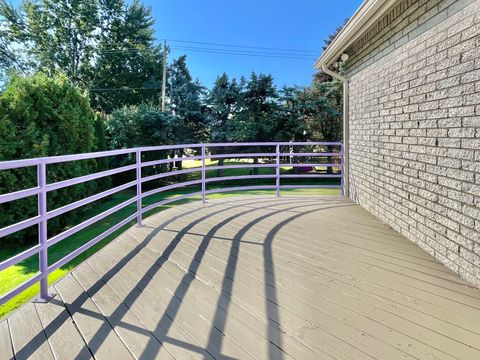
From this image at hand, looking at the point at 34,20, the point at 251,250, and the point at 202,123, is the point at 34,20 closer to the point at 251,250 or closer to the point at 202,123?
the point at 202,123

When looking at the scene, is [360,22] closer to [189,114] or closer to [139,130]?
[139,130]

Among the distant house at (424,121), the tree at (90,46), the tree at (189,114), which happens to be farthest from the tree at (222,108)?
the tree at (90,46)

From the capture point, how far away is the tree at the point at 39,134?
5.40m

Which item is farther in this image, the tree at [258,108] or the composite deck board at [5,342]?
the tree at [258,108]

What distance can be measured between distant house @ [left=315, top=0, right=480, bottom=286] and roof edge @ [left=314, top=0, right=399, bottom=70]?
1 centimetres

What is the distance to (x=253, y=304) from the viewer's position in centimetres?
222

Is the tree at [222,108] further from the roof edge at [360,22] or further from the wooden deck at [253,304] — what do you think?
the wooden deck at [253,304]

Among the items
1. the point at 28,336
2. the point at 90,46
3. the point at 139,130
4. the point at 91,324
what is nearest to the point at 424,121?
the point at 91,324

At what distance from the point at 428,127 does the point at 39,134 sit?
5.69 meters

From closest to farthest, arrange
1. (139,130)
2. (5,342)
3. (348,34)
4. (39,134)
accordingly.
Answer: (5,342) → (348,34) → (39,134) → (139,130)

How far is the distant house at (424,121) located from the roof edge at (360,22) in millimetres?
15

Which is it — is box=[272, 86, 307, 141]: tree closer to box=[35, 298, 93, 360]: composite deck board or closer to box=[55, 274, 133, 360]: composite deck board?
box=[55, 274, 133, 360]: composite deck board

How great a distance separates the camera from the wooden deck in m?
1.77

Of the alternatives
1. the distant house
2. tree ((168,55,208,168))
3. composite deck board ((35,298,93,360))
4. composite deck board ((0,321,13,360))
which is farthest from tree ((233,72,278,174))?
composite deck board ((0,321,13,360))
